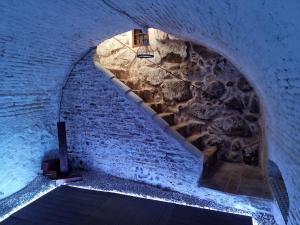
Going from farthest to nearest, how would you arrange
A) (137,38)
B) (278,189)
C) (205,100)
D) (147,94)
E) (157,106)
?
(137,38) → (147,94) → (157,106) → (205,100) → (278,189)

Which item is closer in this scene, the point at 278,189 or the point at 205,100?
the point at 278,189

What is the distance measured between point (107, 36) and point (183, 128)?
2.05 m

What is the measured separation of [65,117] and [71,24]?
85.7 inches

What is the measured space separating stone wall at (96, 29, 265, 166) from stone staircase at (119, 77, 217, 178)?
0.8 inches

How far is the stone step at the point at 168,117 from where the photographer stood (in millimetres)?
4216

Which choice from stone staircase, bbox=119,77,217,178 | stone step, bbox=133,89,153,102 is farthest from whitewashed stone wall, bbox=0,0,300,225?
stone step, bbox=133,89,153,102

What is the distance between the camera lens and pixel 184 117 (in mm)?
4473

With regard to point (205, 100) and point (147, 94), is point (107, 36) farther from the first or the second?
point (205, 100)

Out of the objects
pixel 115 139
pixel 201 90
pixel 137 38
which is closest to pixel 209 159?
pixel 201 90

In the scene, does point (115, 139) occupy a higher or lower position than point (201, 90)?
lower

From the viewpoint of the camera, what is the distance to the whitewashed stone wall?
4.39ft

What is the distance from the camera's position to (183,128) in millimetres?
4238

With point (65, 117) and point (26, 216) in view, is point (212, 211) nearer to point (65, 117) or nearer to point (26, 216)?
point (26, 216)

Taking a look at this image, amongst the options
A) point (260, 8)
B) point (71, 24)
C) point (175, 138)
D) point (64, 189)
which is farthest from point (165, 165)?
point (260, 8)
